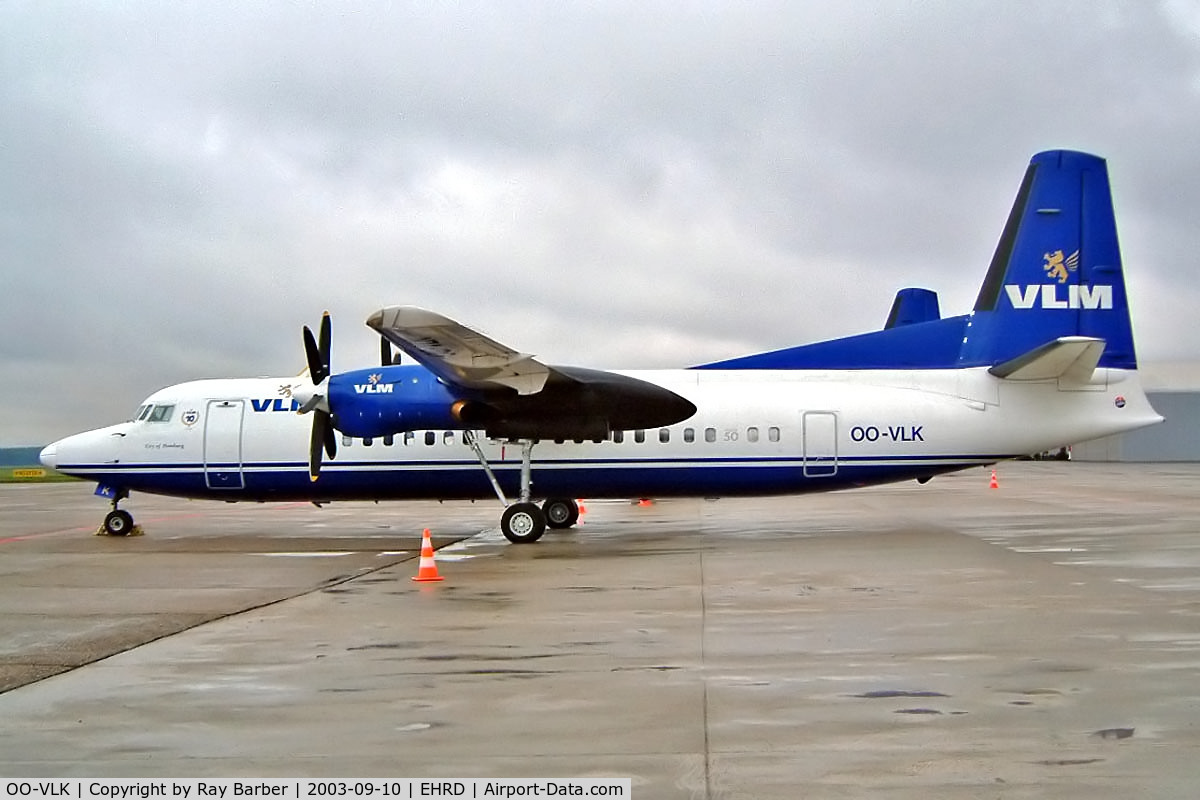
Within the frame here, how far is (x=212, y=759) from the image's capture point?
573 centimetres

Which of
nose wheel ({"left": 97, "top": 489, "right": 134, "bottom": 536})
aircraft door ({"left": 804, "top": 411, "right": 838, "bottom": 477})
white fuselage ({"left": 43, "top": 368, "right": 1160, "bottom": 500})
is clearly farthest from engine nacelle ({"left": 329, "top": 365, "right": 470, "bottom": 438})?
nose wheel ({"left": 97, "top": 489, "right": 134, "bottom": 536})

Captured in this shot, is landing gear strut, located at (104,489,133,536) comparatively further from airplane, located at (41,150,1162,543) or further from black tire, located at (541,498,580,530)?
black tire, located at (541,498,580,530)

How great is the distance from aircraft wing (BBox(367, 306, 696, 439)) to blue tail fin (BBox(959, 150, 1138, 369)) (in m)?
6.46

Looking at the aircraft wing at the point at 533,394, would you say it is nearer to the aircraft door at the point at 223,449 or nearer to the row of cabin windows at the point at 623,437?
the row of cabin windows at the point at 623,437

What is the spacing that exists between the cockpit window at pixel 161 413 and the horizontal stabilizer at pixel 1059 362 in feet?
52.0

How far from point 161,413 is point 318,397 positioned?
4.62 meters

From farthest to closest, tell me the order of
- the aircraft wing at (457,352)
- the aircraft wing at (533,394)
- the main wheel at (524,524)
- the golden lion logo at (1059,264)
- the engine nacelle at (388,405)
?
the golden lion logo at (1059,264) → the main wheel at (524,524) → the engine nacelle at (388,405) → the aircraft wing at (533,394) → the aircraft wing at (457,352)

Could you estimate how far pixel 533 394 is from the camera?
690 inches

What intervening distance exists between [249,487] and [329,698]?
1381cm

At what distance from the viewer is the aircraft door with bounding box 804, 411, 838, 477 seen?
18250mm

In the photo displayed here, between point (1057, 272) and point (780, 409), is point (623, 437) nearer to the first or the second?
point (780, 409)

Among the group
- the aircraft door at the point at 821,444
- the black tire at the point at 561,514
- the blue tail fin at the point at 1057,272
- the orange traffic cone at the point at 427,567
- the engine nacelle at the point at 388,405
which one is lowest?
the orange traffic cone at the point at 427,567

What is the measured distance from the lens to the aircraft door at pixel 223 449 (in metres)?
19.9

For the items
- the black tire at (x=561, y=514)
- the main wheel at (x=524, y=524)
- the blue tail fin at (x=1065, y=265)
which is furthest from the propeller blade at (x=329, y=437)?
the blue tail fin at (x=1065, y=265)
